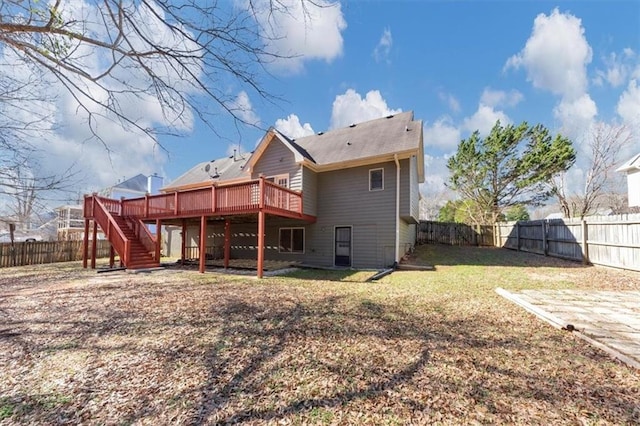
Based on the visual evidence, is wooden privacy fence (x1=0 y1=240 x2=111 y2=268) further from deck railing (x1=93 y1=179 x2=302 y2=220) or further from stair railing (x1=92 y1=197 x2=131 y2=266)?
deck railing (x1=93 y1=179 x2=302 y2=220)

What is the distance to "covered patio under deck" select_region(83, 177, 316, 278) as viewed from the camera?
9727 mm

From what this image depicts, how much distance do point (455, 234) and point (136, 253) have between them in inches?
709

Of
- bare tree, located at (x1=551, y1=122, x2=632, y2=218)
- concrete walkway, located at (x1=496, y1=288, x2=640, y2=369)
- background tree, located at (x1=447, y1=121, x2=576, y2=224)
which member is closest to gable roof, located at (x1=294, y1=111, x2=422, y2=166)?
concrete walkway, located at (x1=496, y1=288, x2=640, y2=369)

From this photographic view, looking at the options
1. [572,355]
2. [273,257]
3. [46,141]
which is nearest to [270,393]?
[572,355]

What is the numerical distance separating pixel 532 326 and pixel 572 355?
3.50 ft

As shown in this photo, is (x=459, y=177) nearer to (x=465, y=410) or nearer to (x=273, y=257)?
(x=273, y=257)

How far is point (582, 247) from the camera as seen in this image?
10.4m

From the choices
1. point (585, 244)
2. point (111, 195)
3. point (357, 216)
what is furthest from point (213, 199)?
point (111, 195)

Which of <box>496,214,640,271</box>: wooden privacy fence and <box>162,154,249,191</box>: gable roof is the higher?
<box>162,154,249,191</box>: gable roof

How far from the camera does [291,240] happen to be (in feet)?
45.1

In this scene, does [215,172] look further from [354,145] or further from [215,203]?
[354,145]

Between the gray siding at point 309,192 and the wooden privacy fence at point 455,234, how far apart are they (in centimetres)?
857

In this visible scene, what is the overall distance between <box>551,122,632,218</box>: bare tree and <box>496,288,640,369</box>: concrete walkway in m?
17.6

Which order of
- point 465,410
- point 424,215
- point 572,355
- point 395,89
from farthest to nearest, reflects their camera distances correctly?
point 424,215 < point 395,89 < point 572,355 < point 465,410
